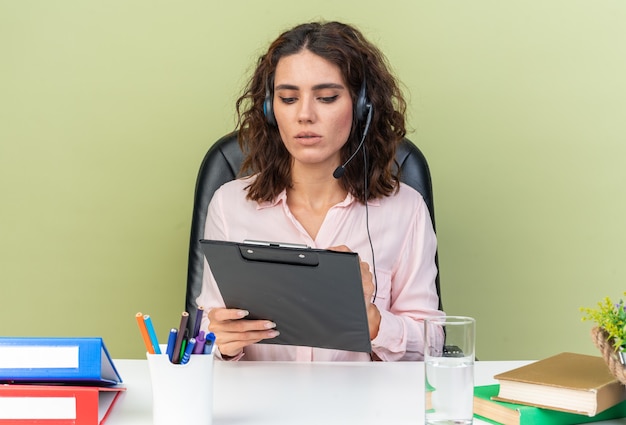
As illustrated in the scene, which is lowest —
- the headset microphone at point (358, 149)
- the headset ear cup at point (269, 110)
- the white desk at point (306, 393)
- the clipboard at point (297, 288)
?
the white desk at point (306, 393)

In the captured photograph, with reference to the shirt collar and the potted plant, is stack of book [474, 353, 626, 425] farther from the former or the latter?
the shirt collar

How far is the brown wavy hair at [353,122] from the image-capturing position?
1.82 m

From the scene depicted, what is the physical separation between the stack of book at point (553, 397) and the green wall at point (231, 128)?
124cm

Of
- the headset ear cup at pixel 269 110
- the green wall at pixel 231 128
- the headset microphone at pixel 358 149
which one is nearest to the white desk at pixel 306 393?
the headset microphone at pixel 358 149

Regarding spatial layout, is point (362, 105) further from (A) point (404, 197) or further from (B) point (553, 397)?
(B) point (553, 397)

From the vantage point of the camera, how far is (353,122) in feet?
6.04

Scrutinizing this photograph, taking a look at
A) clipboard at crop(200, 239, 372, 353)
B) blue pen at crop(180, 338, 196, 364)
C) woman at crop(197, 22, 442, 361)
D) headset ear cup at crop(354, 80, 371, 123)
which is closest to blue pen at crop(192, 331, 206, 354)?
blue pen at crop(180, 338, 196, 364)

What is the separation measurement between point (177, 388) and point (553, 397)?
46 centimetres

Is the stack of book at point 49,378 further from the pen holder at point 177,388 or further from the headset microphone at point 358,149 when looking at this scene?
the headset microphone at point 358,149

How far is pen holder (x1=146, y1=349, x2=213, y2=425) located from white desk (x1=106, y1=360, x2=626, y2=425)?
7cm

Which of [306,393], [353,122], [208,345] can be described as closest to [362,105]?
[353,122]

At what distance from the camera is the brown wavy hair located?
1.82 m

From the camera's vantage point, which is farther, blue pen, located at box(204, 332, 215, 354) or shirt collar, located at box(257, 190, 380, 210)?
shirt collar, located at box(257, 190, 380, 210)

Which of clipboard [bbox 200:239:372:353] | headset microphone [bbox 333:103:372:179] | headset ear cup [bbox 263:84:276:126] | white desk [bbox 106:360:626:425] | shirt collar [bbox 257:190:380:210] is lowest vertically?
white desk [bbox 106:360:626:425]
